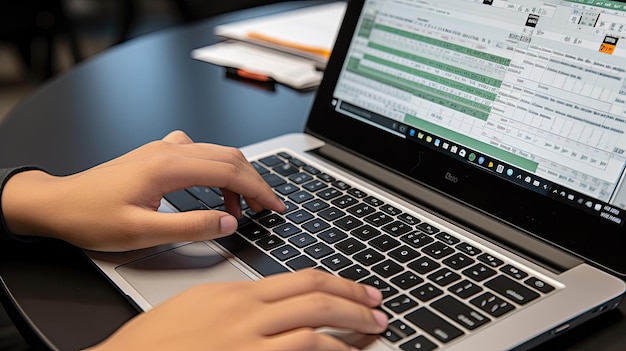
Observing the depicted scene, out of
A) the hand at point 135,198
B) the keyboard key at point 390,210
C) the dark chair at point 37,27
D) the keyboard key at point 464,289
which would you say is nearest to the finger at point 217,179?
the hand at point 135,198

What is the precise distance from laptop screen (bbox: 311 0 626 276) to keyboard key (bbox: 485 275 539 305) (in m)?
0.10

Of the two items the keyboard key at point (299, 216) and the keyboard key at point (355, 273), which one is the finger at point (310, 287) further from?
the keyboard key at point (299, 216)

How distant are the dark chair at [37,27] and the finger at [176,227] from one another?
2.00m

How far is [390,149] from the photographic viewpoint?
0.79 meters

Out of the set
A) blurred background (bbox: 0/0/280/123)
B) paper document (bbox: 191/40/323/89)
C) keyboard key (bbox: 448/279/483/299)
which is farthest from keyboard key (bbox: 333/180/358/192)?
blurred background (bbox: 0/0/280/123)

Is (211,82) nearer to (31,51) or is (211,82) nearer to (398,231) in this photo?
(398,231)

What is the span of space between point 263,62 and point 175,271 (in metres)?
0.64

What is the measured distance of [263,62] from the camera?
1.19 meters

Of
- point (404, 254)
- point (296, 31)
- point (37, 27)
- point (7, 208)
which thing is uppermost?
point (296, 31)

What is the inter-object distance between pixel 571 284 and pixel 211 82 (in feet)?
2.33

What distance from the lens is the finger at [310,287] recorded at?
0.52 metres

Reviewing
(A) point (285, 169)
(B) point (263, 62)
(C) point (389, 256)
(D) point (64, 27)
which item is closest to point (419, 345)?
(C) point (389, 256)

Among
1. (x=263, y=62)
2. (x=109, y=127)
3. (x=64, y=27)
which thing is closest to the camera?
(x=109, y=127)

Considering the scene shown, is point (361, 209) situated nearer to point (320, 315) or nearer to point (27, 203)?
point (320, 315)
